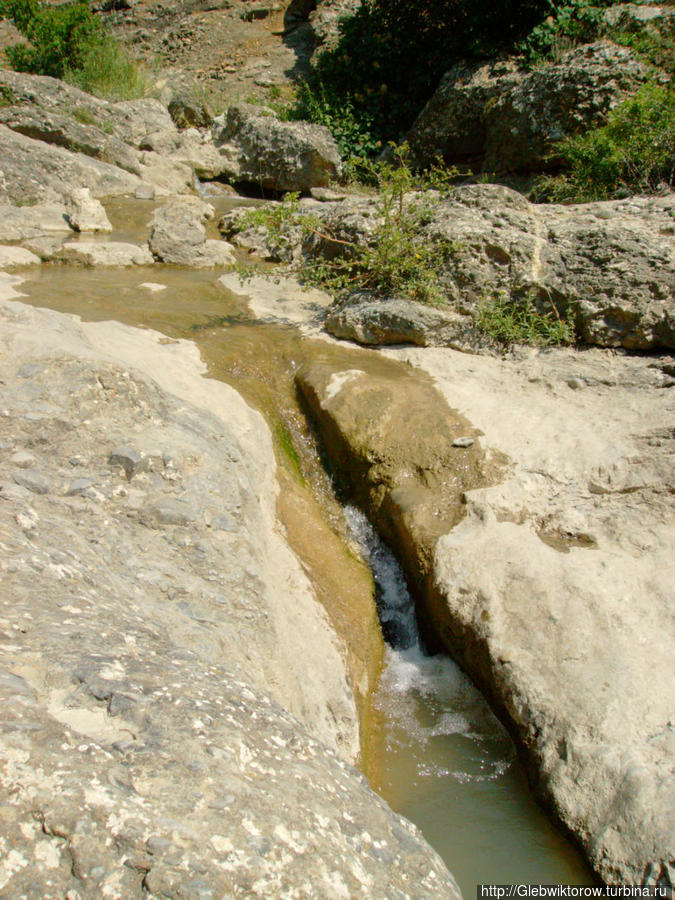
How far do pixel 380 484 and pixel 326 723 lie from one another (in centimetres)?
190

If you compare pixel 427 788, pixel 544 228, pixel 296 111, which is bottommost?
pixel 427 788

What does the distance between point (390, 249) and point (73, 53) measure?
13811 mm

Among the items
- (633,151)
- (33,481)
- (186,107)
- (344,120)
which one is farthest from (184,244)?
(186,107)

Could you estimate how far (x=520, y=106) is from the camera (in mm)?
10203

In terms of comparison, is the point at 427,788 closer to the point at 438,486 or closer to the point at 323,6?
the point at 438,486

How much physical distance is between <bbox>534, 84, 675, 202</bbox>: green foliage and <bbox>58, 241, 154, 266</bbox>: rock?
17.1ft

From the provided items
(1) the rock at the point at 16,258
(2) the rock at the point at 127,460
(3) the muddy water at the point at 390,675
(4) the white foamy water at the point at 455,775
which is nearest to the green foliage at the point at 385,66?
(1) the rock at the point at 16,258

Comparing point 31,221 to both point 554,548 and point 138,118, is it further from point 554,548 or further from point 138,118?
point 554,548

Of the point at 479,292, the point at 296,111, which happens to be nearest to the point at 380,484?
the point at 479,292

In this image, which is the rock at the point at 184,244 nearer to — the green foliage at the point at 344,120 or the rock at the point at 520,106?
the rock at the point at 520,106

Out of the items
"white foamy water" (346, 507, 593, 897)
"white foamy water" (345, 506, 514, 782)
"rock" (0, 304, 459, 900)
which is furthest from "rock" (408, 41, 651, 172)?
"rock" (0, 304, 459, 900)

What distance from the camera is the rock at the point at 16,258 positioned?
6.82 m

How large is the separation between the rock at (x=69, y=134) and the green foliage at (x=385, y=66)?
4.29 m

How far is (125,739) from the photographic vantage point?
179 cm
